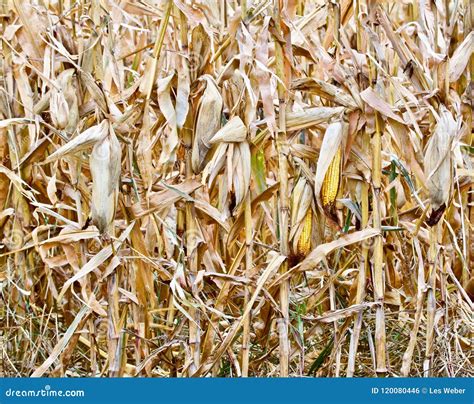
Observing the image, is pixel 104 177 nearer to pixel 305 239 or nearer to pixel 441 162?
pixel 305 239

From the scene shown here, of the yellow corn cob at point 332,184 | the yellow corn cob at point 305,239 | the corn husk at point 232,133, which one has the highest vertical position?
the corn husk at point 232,133

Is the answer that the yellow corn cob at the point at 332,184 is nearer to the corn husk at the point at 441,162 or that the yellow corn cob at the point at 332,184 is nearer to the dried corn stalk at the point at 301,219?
the dried corn stalk at the point at 301,219

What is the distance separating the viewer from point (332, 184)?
6.63ft

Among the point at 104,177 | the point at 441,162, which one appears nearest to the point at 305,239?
the point at 441,162

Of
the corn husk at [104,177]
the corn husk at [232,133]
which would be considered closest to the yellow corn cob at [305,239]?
the corn husk at [232,133]

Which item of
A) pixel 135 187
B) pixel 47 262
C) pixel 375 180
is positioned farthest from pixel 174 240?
pixel 375 180

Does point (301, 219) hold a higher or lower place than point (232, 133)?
lower

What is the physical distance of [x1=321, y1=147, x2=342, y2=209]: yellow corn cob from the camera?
79.5 inches

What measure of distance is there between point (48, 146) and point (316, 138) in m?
0.78

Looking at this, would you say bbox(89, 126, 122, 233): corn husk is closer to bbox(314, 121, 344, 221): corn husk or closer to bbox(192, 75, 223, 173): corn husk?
bbox(192, 75, 223, 173): corn husk

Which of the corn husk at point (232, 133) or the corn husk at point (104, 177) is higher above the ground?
the corn husk at point (232, 133)

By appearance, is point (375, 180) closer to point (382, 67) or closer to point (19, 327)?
Answer: point (382, 67)

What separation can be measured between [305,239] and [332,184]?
159mm

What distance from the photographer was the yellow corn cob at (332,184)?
202 cm
